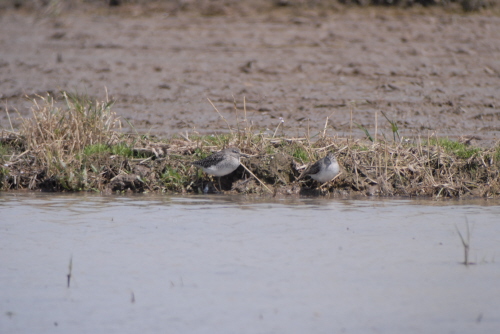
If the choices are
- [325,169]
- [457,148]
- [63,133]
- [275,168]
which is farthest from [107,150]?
[457,148]

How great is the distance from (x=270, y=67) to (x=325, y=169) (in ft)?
20.2

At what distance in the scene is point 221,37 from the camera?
1554 cm

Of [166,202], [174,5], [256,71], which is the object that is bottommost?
[166,202]

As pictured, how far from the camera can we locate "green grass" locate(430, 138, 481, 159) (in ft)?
30.3

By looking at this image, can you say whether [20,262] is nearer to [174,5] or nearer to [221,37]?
[221,37]

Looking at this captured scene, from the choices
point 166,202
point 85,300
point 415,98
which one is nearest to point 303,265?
point 85,300

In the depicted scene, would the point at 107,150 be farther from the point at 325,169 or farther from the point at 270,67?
the point at 270,67

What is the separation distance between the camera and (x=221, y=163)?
28.3 feet

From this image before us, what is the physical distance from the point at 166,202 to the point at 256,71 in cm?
623

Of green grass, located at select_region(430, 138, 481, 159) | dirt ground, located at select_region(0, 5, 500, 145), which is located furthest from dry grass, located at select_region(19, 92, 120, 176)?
green grass, located at select_region(430, 138, 481, 159)

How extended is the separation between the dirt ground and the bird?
87.7 inches

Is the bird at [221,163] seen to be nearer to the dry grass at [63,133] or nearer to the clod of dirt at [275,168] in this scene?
the clod of dirt at [275,168]

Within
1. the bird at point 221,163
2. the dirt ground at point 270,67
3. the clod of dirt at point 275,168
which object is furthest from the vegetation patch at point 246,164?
the dirt ground at point 270,67

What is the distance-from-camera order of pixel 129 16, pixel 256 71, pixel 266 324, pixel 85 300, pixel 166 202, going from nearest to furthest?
pixel 266 324
pixel 85 300
pixel 166 202
pixel 256 71
pixel 129 16
